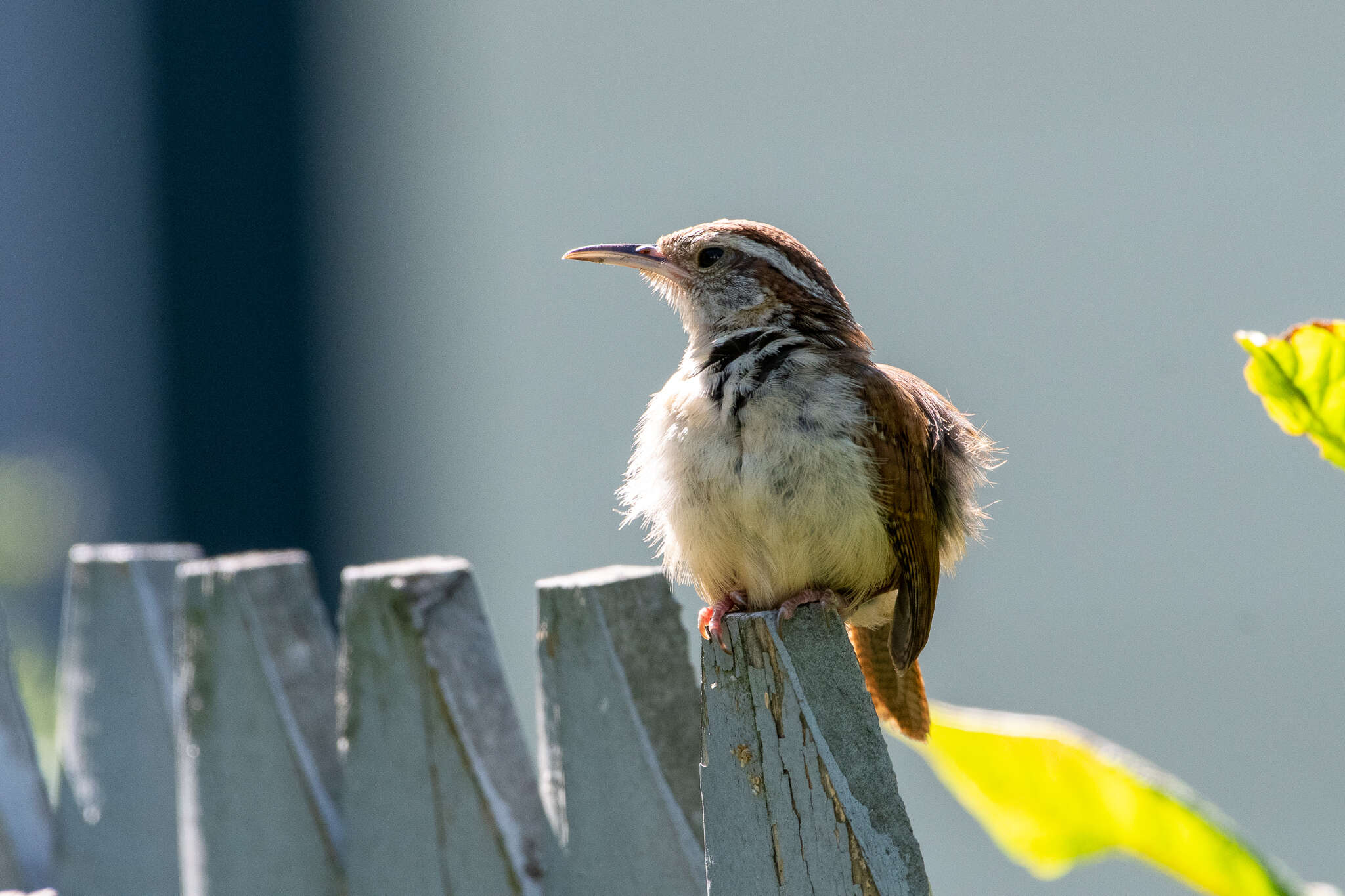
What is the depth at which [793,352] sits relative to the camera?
2.29 metres

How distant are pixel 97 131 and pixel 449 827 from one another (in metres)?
6.06

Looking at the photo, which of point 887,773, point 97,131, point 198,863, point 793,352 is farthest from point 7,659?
point 97,131

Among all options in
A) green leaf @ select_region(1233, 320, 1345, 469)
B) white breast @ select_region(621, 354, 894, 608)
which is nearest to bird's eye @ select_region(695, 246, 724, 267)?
white breast @ select_region(621, 354, 894, 608)

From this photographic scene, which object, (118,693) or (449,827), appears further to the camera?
(118,693)

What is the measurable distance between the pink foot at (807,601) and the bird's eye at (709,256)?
823 millimetres

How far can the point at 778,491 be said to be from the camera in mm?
2109

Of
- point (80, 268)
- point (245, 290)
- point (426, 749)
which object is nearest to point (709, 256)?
point (426, 749)

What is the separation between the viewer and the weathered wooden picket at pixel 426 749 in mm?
1652

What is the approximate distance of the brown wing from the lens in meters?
2.12

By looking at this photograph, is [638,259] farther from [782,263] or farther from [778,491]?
[778,491]

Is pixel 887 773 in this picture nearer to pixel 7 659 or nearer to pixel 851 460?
pixel 851 460

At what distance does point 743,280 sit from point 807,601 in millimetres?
889

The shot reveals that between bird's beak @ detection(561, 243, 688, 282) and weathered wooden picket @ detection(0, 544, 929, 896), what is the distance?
778 millimetres

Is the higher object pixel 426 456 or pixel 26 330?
pixel 26 330
